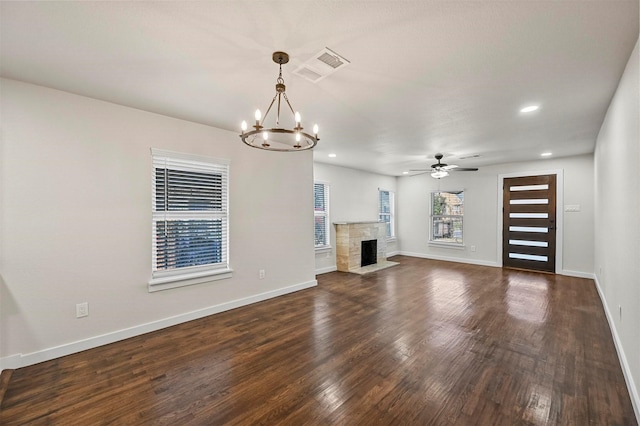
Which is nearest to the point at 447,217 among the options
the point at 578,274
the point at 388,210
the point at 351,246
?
the point at 388,210

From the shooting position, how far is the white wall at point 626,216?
6.19ft

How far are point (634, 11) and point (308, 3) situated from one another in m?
1.96

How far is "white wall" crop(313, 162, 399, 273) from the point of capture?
6270mm

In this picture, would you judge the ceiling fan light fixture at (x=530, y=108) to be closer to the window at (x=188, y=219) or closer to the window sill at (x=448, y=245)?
the window at (x=188, y=219)

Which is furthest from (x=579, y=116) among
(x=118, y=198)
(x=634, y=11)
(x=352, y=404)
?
(x=118, y=198)

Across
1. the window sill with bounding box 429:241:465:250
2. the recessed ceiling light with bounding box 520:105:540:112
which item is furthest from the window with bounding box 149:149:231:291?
the window sill with bounding box 429:241:465:250

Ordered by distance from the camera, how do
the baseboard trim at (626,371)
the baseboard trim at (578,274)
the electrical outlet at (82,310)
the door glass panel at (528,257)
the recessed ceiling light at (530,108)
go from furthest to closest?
1. the door glass panel at (528,257)
2. the baseboard trim at (578,274)
3. the recessed ceiling light at (530,108)
4. the electrical outlet at (82,310)
5. the baseboard trim at (626,371)

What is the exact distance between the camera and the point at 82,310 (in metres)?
2.74

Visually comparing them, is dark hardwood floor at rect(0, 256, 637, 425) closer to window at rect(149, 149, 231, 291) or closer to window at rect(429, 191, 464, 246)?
window at rect(149, 149, 231, 291)

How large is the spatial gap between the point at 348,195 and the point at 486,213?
3533mm

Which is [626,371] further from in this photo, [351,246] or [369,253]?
[369,253]

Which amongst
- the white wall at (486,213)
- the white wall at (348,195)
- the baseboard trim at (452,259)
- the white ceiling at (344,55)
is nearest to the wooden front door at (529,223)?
the white wall at (486,213)

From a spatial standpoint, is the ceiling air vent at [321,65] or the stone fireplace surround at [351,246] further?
the stone fireplace surround at [351,246]

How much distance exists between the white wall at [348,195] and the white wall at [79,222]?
2.79 metres
